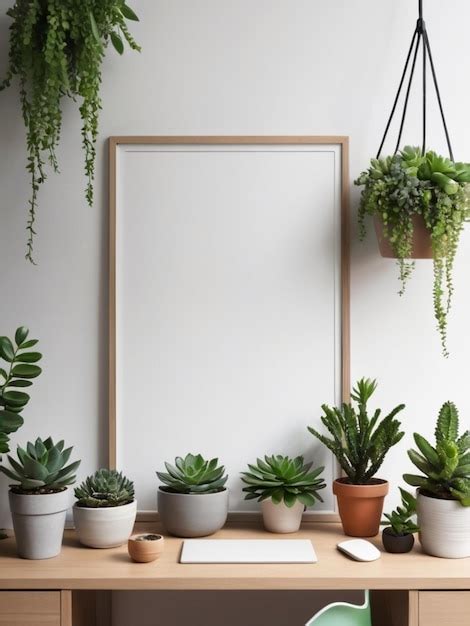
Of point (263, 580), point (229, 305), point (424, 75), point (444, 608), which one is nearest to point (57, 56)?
point (229, 305)

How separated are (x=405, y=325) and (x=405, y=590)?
707mm

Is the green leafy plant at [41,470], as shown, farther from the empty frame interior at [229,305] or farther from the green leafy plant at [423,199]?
the green leafy plant at [423,199]

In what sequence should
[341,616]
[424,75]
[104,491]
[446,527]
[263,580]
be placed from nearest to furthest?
[341,616] → [263,580] → [446,527] → [104,491] → [424,75]

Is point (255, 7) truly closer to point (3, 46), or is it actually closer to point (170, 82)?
point (170, 82)

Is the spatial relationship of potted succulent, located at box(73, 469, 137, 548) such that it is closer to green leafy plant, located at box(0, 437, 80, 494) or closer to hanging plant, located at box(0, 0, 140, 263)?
green leafy plant, located at box(0, 437, 80, 494)

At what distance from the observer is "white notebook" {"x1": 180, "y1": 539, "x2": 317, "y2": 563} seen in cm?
168

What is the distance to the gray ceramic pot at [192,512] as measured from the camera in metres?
1.83

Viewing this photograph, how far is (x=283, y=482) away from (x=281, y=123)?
0.97 metres

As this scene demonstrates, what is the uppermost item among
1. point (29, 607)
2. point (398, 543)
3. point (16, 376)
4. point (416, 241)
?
point (416, 241)

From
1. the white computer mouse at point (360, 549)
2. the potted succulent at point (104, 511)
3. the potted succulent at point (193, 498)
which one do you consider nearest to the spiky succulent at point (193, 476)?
the potted succulent at point (193, 498)

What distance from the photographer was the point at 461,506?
5.56ft

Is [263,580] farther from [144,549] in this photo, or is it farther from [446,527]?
[446,527]

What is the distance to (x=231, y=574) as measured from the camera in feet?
5.26

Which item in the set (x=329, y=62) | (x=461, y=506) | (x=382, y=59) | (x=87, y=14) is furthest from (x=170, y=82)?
(x=461, y=506)
